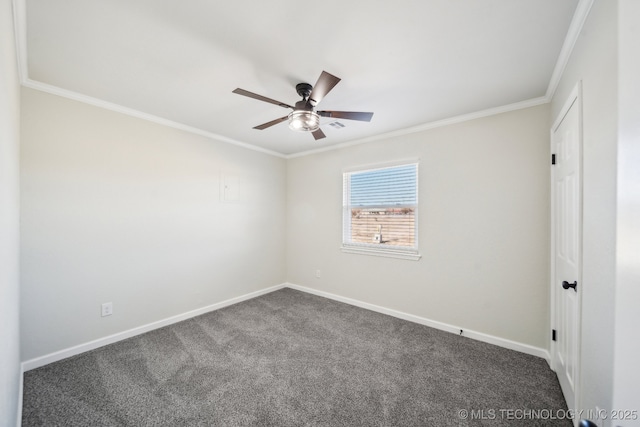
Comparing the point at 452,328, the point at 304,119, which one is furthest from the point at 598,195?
the point at 452,328

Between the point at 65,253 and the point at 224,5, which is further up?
the point at 224,5

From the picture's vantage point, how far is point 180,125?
3127 mm

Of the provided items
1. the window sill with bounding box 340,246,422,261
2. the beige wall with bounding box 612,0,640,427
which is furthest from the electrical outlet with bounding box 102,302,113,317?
the beige wall with bounding box 612,0,640,427

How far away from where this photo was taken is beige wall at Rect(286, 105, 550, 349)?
94.8 inches

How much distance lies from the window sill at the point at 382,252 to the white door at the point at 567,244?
1314mm

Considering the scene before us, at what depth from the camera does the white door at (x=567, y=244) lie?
1548 millimetres

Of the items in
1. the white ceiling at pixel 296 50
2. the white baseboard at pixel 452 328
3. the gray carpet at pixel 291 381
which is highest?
the white ceiling at pixel 296 50

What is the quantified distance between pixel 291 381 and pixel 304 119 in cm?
215

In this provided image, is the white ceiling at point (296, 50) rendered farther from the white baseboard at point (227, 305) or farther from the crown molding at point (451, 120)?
the white baseboard at point (227, 305)

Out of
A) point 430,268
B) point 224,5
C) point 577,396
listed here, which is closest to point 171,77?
point 224,5

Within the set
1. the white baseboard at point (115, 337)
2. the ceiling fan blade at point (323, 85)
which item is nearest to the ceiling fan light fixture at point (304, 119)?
the ceiling fan blade at point (323, 85)

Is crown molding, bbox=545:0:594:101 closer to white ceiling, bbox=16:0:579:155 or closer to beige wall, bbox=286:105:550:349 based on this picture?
white ceiling, bbox=16:0:579:155

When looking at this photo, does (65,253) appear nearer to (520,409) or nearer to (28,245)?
(28,245)

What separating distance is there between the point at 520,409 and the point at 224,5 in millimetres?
3221
